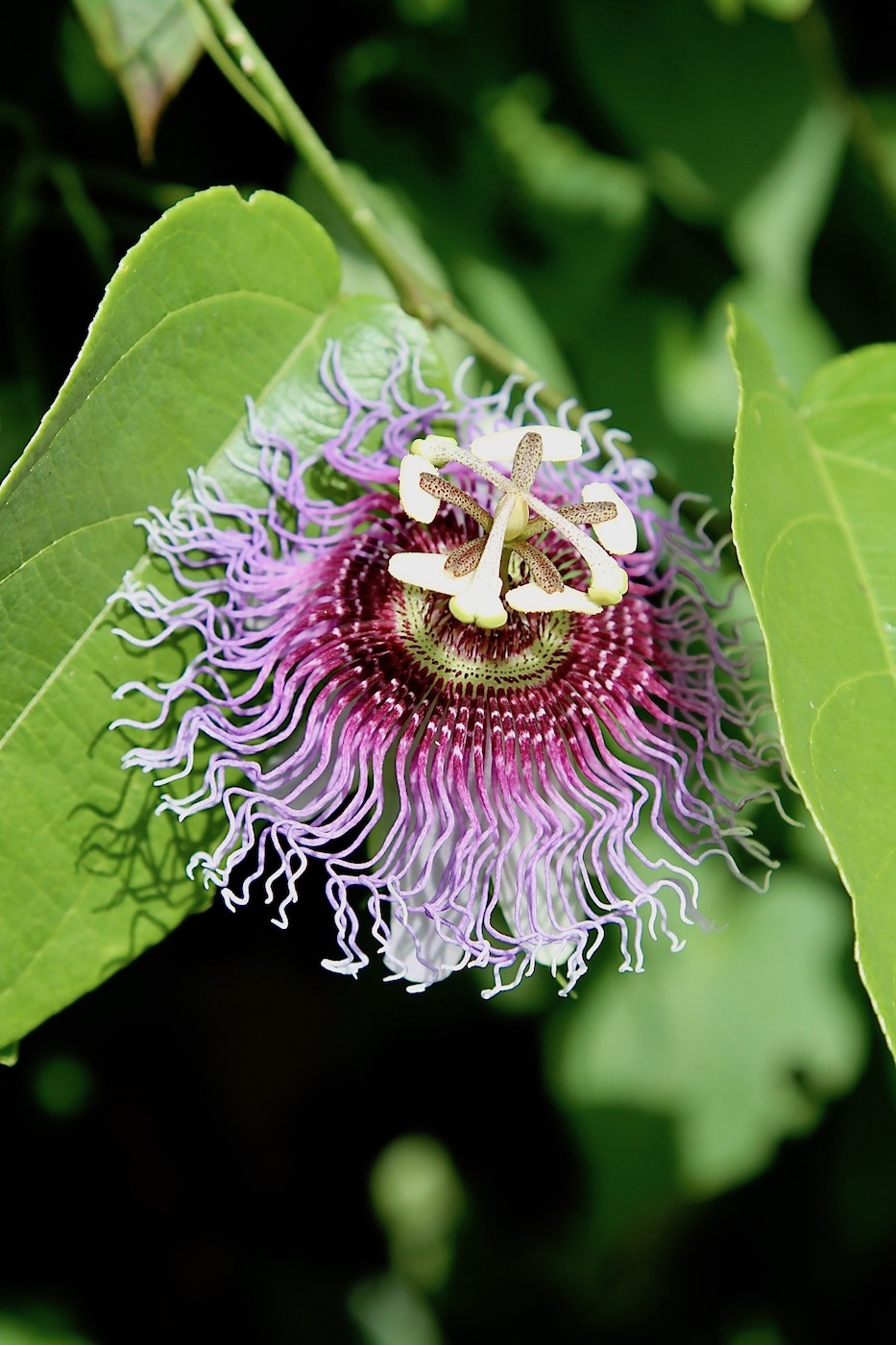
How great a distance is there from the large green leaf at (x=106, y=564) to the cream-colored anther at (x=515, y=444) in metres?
0.20

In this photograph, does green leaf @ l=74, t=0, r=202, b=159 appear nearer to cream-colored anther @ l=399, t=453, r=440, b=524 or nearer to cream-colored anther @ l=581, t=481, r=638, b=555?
cream-colored anther @ l=399, t=453, r=440, b=524

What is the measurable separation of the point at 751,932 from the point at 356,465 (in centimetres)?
108

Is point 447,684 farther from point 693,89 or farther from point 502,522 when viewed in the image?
point 693,89

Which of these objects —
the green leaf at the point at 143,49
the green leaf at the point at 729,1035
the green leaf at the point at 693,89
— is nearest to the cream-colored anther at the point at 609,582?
the green leaf at the point at 143,49

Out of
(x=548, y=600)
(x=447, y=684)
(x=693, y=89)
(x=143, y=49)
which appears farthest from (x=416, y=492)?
(x=693, y=89)

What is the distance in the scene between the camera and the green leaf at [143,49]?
4.85ft

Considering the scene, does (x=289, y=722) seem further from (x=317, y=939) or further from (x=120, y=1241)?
(x=120, y=1241)

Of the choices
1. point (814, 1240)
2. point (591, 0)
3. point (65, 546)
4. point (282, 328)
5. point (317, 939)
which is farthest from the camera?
point (814, 1240)

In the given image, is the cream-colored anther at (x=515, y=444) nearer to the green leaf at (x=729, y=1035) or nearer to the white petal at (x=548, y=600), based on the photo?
the white petal at (x=548, y=600)

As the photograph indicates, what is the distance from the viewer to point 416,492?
135 cm

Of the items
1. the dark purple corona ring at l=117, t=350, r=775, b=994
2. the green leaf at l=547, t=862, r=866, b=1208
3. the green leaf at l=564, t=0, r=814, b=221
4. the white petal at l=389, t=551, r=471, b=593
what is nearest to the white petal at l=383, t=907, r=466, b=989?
the dark purple corona ring at l=117, t=350, r=775, b=994

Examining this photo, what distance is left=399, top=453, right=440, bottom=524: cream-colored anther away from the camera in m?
1.34

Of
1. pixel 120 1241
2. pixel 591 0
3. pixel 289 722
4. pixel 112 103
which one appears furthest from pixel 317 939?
pixel 591 0

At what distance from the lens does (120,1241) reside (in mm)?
2291
